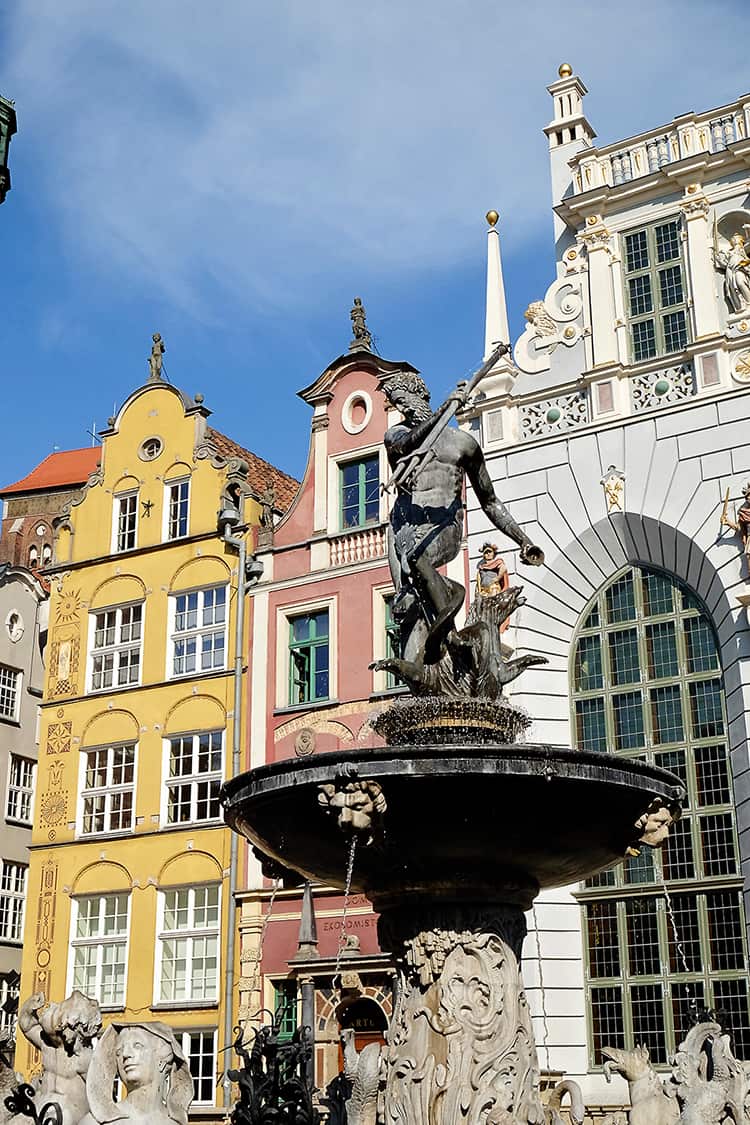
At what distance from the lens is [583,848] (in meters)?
8.15

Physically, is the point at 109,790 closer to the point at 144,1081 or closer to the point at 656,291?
the point at 656,291

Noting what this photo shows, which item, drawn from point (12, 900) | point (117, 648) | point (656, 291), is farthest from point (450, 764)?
point (12, 900)

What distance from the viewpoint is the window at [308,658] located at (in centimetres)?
2445

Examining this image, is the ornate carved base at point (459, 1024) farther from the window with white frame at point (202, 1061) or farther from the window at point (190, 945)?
the window at point (190, 945)

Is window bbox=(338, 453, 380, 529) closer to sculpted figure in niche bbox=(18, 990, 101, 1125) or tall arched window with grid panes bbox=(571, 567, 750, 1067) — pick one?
tall arched window with grid panes bbox=(571, 567, 750, 1067)

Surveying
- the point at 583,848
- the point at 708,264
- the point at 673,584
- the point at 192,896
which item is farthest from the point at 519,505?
the point at 583,848

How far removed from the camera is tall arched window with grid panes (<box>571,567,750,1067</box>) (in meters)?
19.5

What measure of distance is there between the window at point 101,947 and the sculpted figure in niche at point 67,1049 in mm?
16915

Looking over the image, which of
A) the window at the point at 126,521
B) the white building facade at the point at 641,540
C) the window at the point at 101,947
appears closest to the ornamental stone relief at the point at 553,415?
the white building facade at the point at 641,540

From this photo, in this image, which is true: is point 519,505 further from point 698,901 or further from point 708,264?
point 698,901

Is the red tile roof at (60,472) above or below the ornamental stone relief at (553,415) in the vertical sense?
above

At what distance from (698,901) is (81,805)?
12.3 meters

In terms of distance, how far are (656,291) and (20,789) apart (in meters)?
17.7

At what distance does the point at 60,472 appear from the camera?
52.4 m
